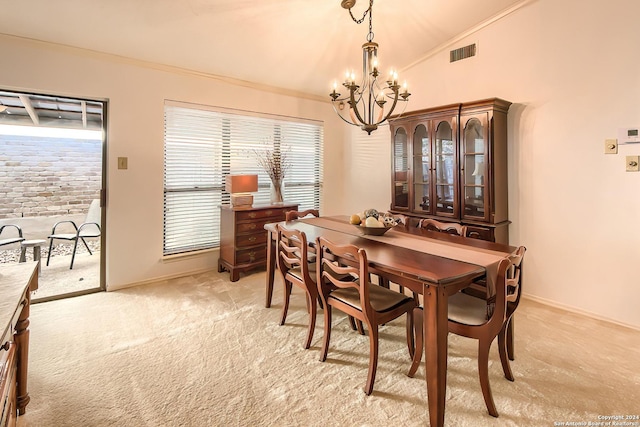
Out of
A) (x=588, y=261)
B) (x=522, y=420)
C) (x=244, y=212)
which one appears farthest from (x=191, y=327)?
(x=588, y=261)

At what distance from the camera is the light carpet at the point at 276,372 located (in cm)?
168

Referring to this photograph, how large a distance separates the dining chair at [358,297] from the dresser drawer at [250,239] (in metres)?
1.82

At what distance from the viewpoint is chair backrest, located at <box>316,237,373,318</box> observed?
5.91 feet

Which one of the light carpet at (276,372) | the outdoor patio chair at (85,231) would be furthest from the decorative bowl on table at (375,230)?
the outdoor patio chair at (85,231)

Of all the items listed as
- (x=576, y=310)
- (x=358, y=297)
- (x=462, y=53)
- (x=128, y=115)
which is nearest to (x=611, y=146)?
(x=576, y=310)

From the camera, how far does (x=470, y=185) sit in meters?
3.34

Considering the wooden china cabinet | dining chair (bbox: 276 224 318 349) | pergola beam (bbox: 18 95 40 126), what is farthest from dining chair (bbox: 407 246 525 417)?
pergola beam (bbox: 18 95 40 126)

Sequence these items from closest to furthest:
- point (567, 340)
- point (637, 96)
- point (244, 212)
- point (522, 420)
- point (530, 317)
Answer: point (522, 420) < point (567, 340) < point (637, 96) < point (530, 317) < point (244, 212)

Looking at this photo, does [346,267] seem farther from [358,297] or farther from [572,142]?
[572,142]

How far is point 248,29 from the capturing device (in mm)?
3102

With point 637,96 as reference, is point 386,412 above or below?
below

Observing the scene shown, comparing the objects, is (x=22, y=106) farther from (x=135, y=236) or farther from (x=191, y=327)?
(x=191, y=327)

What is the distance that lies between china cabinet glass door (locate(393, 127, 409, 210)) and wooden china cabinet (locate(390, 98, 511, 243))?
0.11 ft

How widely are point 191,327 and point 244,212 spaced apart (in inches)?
59.1
